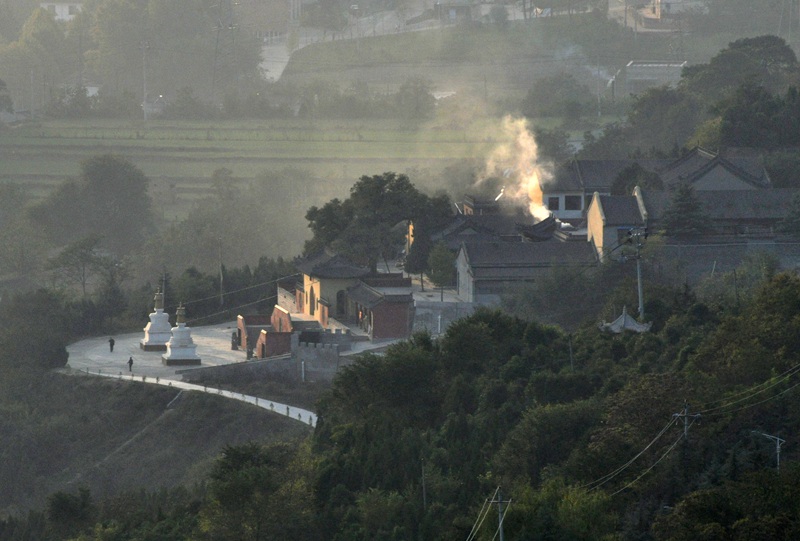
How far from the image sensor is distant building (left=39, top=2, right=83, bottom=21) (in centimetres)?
7200

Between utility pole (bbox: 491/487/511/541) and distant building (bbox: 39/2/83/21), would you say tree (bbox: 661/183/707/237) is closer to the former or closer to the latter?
utility pole (bbox: 491/487/511/541)

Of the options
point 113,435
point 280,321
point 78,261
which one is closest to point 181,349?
point 280,321

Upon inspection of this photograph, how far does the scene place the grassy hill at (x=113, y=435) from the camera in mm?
27391

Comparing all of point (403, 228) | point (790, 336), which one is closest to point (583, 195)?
point (403, 228)

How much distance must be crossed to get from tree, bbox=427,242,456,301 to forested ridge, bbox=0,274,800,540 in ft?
18.2

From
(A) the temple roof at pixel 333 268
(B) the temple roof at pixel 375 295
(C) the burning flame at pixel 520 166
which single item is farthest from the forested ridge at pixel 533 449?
(C) the burning flame at pixel 520 166

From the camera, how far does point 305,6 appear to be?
224 ft

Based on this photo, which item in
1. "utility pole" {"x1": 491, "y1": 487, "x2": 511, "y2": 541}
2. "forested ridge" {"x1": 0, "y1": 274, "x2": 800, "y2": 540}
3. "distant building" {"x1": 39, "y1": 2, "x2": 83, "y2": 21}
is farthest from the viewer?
"distant building" {"x1": 39, "y1": 2, "x2": 83, "y2": 21}

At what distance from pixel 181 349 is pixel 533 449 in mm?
10608

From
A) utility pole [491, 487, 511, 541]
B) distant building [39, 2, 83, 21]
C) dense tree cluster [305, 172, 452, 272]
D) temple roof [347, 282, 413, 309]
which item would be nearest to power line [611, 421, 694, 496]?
utility pole [491, 487, 511, 541]

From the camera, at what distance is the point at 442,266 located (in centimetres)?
3188

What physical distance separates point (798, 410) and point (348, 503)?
4.80m

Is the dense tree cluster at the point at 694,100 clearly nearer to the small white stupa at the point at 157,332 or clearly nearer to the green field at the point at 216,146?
the green field at the point at 216,146

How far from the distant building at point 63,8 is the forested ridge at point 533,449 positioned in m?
48.2
